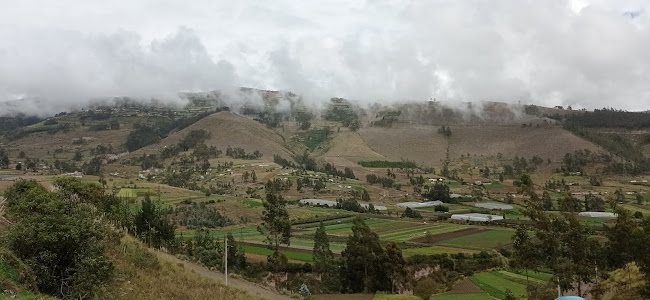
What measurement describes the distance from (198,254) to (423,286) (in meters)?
27.1

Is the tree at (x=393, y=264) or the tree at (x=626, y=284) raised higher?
the tree at (x=626, y=284)

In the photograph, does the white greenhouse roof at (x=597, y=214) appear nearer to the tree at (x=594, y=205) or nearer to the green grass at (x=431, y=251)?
the tree at (x=594, y=205)

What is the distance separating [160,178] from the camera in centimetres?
17150

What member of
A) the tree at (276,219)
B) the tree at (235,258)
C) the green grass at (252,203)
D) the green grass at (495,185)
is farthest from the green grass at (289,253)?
the green grass at (495,185)

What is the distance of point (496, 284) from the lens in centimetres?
5125

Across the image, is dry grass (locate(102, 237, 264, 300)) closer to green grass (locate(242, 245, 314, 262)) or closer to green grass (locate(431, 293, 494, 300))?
green grass (locate(431, 293, 494, 300))

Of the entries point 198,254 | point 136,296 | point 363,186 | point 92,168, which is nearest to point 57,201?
point 136,296

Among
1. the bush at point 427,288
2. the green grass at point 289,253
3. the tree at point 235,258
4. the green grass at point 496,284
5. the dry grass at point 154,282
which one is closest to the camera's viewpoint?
the dry grass at point 154,282

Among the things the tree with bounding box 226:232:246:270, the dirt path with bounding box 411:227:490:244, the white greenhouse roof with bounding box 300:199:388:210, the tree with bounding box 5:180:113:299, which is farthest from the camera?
the white greenhouse roof with bounding box 300:199:388:210

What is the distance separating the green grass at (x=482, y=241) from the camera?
7306 centimetres

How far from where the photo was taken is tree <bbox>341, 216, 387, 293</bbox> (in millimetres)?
50469

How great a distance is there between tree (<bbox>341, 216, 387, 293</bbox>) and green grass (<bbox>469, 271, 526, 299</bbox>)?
38.0ft

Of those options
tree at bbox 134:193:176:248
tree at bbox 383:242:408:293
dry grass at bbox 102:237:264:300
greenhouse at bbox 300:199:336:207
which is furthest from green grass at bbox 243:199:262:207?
dry grass at bbox 102:237:264:300

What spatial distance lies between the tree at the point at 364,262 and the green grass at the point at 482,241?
27.6 metres
